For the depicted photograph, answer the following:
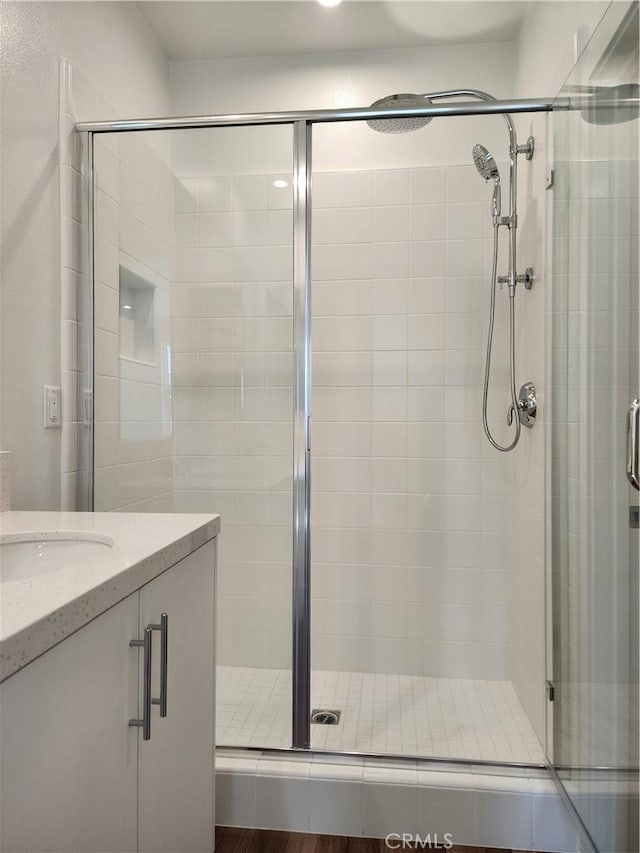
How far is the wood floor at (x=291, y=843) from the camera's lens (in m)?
1.42

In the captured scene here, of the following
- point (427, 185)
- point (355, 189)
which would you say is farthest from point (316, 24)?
point (427, 185)

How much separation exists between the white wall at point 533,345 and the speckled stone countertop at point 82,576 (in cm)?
112

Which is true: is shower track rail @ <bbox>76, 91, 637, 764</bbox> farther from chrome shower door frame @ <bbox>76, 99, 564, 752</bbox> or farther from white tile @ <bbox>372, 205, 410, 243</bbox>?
white tile @ <bbox>372, 205, 410, 243</bbox>

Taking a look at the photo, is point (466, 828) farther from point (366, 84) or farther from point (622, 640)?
point (366, 84)

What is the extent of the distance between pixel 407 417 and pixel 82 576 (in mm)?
1699

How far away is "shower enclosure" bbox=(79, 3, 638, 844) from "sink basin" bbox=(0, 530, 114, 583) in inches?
27.0

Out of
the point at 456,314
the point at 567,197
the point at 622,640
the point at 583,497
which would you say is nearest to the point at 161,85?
the point at 456,314

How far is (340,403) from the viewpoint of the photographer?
7.57 ft

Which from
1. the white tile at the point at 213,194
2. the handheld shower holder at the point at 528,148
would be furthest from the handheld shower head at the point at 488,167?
the white tile at the point at 213,194

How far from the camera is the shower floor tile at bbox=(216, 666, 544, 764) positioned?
5.27ft

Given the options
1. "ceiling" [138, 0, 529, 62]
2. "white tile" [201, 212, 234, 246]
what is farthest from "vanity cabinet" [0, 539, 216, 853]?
"ceiling" [138, 0, 529, 62]

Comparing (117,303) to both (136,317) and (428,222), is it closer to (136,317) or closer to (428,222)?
(136,317)

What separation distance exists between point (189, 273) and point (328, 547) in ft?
3.93

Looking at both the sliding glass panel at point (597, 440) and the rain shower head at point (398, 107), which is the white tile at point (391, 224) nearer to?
the rain shower head at point (398, 107)
